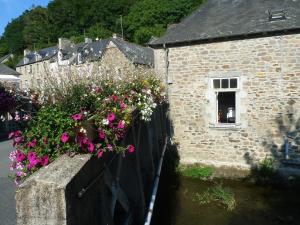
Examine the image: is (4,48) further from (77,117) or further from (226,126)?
(77,117)

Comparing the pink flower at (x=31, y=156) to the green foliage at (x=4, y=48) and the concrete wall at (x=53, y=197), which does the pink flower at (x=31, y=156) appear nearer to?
the concrete wall at (x=53, y=197)

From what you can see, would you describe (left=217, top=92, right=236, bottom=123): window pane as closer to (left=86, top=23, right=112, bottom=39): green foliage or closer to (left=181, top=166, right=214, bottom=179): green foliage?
(left=181, top=166, right=214, bottom=179): green foliage

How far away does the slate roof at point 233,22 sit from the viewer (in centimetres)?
927

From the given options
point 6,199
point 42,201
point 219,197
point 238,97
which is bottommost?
point 219,197

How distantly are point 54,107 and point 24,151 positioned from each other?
59cm

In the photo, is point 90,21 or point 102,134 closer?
point 102,134

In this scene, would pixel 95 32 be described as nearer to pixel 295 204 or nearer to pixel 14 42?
pixel 14 42

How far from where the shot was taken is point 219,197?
28.9 feet

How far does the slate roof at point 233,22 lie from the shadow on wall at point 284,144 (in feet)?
7.66

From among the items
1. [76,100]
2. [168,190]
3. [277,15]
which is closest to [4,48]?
[168,190]

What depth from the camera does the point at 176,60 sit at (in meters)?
10.8

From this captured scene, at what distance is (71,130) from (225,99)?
432 inches

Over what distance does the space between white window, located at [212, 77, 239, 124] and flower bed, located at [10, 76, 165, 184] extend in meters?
6.79

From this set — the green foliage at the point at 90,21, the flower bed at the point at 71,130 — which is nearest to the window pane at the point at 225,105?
the flower bed at the point at 71,130
